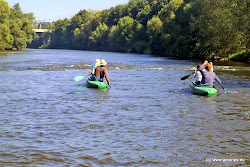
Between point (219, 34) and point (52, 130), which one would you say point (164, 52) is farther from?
point (52, 130)

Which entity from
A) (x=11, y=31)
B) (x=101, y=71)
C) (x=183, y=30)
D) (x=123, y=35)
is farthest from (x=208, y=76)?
(x=11, y=31)

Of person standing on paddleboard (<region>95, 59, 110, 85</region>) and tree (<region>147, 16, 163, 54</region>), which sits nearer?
person standing on paddleboard (<region>95, 59, 110, 85</region>)

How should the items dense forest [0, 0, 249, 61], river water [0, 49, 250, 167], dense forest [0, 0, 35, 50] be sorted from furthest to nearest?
1. dense forest [0, 0, 35, 50]
2. dense forest [0, 0, 249, 61]
3. river water [0, 49, 250, 167]

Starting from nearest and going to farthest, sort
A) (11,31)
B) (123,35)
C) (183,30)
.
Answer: (183,30) → (11,31) → (123,35)

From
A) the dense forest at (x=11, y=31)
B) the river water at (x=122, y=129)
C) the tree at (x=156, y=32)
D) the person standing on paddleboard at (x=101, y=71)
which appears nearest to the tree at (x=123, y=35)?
the tree at (x=156, y=32)

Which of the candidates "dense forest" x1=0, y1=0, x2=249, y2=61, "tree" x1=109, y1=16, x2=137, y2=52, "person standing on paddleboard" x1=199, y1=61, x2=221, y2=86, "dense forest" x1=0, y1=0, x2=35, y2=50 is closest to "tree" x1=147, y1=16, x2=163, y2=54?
"dense forest" x1=0, y1=0, x2=249, y2=61

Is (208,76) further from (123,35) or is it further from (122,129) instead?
(123,35)

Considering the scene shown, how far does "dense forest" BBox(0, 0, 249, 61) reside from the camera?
51.4 m

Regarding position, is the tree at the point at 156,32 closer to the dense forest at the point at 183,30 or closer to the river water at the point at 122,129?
the dense forest at the point at 183,30

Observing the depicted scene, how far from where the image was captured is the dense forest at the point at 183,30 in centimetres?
5144

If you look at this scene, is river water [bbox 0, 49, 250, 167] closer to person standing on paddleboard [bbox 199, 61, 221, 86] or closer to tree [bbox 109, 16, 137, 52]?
person standing on paddleboard [bbox 199, 61, 221, 86]

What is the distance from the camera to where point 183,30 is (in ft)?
233

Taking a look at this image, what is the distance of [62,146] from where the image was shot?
970 cm

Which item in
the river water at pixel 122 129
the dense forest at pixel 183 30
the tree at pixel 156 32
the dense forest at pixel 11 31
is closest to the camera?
the river water at pixel 122 129
